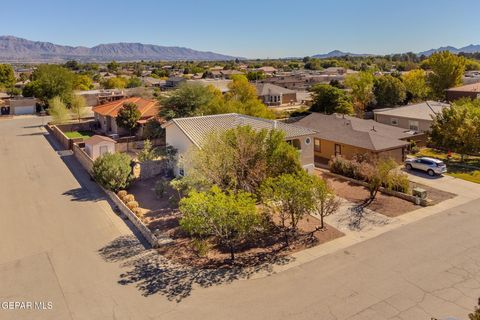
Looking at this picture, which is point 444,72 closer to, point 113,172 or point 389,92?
point 389,92

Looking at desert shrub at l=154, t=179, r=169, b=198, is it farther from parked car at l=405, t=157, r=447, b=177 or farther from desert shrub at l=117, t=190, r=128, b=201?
parked car at l=405, t=157, r=447, b=177

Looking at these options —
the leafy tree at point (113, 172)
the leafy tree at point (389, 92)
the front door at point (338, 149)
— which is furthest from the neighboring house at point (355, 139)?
the leafy tree at point (389, 92)

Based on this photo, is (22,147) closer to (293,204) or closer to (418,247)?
(293,204)

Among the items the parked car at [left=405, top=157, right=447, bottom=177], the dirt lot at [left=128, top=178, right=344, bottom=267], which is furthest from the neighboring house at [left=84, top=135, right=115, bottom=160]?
the parked car at [left=405, top=157, right=447, bottom=177]

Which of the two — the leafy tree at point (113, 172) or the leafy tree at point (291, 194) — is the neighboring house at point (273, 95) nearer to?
the leafy tree at point (113, 172)

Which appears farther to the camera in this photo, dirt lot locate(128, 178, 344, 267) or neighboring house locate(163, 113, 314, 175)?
neighboring house locate(163, 113, 314, 175)
